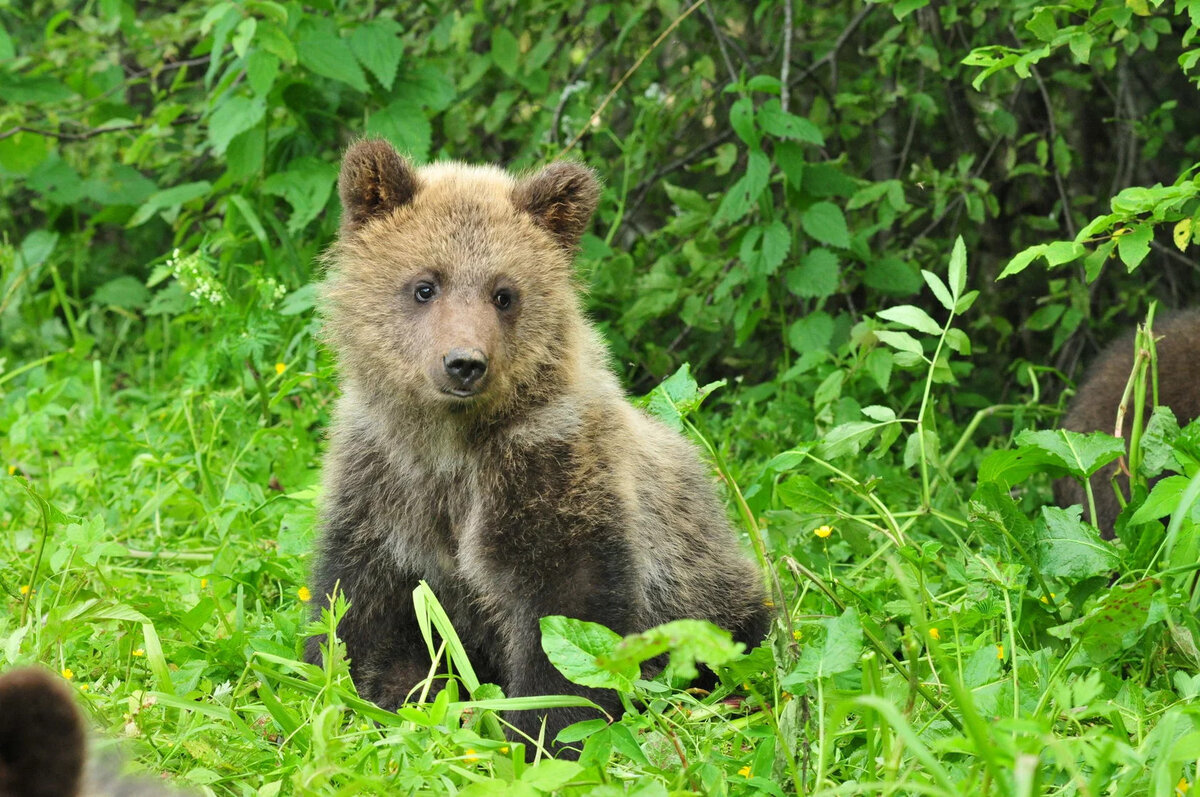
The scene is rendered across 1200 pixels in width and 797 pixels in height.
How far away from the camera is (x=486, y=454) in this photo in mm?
3891

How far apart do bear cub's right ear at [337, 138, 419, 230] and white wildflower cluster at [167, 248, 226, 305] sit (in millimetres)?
1751

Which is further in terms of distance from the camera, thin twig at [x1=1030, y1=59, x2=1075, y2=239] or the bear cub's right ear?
thin twig at [x1=1030, y1=59, x2=1075, y2=239]

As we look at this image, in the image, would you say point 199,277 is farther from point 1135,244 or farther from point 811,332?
point 1135,244

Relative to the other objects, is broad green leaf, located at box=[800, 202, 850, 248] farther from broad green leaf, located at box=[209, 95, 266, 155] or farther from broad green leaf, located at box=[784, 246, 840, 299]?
broad green leaf, located at box=[209, 95, 266, 155]

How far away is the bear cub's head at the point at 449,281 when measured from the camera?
12.9 feet

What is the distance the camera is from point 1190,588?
3910 millimetres

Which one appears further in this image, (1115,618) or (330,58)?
(330,58)

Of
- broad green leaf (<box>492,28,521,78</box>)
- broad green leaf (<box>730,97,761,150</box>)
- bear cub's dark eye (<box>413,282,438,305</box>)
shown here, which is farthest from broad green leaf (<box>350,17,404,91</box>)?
bear cub's dark eye (<box>413,282,438,305</box>)

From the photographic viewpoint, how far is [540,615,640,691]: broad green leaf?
2.96 m

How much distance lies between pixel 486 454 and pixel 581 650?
1.00 m

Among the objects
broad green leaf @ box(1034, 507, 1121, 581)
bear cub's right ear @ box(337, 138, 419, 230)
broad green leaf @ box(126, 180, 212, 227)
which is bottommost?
broad green leaf @ box(126, 180, 212, 227)

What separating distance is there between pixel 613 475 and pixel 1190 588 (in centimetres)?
178

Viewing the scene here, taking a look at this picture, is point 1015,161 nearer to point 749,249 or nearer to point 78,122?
point 749,249

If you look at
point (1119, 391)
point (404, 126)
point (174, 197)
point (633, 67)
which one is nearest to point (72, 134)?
point (174, 197)
